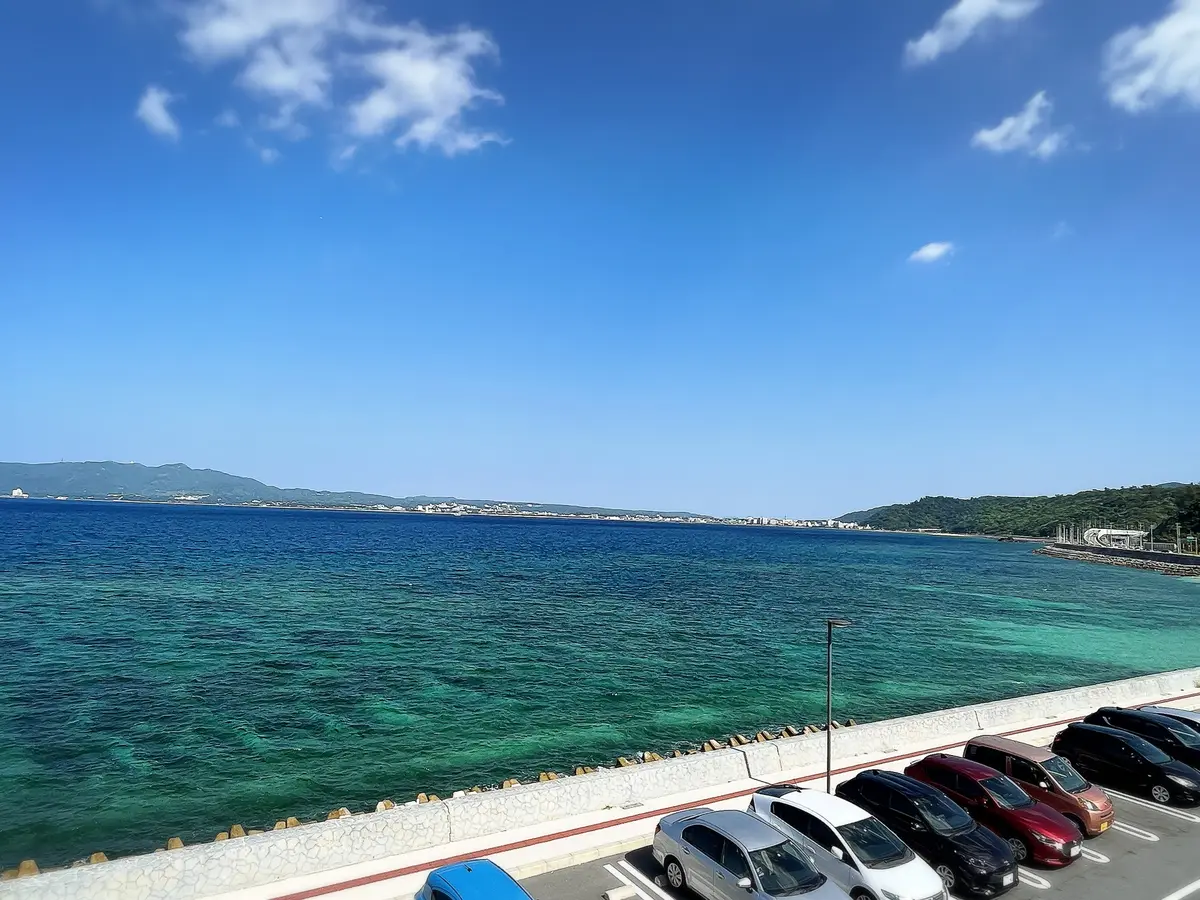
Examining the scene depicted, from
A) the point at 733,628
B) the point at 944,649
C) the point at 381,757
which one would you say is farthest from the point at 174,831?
the point at 944,649

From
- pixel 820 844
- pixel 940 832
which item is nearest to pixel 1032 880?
pixel 940 832

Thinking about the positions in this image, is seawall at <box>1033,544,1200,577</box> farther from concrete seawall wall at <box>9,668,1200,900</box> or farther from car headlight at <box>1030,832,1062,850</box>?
car headlight at <box>1030,832,1062,850</box>

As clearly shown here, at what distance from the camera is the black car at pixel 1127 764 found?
56.0 ft

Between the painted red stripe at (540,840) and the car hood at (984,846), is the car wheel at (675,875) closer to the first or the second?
the painted red stripe at (540,840)

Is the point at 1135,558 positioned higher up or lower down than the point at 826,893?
lower down

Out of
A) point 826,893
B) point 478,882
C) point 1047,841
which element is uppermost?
point 478,882

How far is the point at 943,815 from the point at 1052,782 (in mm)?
3879

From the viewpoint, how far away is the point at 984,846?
12.9m

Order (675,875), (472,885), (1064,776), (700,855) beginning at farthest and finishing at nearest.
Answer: (1064,776) < (675,875) < (700,855) < (472,885)

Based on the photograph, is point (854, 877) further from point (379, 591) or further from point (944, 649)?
point (379, 591)

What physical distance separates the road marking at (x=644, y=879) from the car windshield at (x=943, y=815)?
5.49 meters

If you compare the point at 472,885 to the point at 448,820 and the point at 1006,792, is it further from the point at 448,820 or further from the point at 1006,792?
the point at 1006,792

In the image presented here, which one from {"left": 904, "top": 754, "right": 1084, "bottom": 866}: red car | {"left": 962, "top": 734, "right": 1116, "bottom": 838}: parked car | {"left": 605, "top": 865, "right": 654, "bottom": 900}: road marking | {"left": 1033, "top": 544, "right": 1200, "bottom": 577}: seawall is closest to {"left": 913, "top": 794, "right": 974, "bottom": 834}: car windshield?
{"left": 904, "top": 754, "right": 1084, "bottom": 866}: red car

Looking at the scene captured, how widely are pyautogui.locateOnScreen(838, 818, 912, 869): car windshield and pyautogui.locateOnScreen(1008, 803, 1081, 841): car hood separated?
3.71 meters
